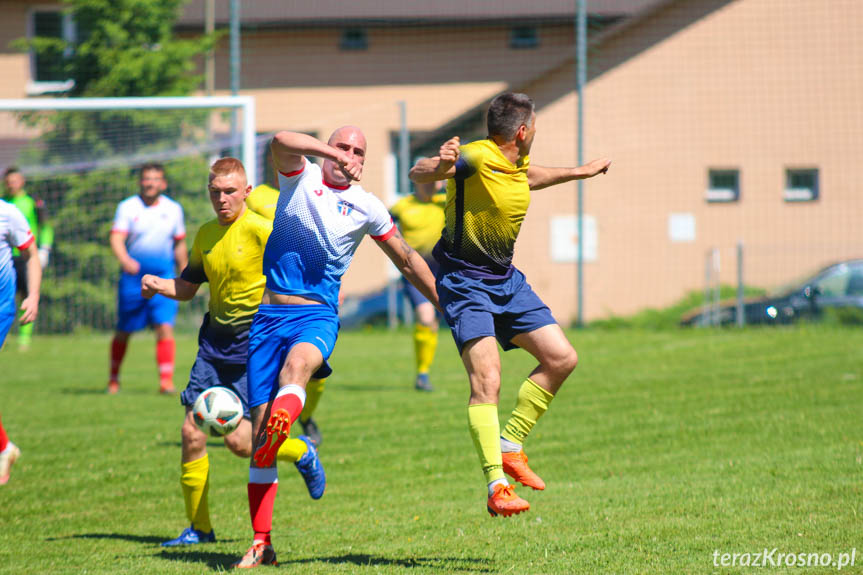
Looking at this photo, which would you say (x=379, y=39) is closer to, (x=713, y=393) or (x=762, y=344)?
(x=762, y=344)

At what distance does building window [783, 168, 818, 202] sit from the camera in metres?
22.5

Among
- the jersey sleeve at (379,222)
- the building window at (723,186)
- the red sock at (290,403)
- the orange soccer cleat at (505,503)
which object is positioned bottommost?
the orange soccer cleat at (505,503)

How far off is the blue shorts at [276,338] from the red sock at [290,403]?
362 mm

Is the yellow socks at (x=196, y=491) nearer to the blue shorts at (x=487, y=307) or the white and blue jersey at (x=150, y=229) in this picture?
the blue shorts at (x=487, y=307)

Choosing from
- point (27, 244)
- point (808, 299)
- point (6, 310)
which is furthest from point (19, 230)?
point (808, 299)

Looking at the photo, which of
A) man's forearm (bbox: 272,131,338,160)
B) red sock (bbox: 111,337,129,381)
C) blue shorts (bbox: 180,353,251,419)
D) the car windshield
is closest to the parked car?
the car windshield

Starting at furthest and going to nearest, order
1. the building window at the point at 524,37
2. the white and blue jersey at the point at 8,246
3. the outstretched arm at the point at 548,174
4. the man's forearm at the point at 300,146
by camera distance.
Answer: the building window at the point at 524,37
the white and blue jersey at the point at 8,246
the outstretched arm at the point at 548,174
the man's forearm at the point at 300,146

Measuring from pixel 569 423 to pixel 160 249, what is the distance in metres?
5.21

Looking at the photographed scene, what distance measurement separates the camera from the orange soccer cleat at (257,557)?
5410 millimetres

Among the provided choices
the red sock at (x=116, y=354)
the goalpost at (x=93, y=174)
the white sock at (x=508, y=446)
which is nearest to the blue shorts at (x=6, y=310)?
the white sock at (x=508, y=446)

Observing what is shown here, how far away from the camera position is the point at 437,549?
18.8 feet

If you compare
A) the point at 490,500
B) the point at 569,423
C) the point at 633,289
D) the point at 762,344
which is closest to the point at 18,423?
the point at 569,423

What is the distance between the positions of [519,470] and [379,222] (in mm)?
1527

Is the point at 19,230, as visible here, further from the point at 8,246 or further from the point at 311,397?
the point at 311,397
